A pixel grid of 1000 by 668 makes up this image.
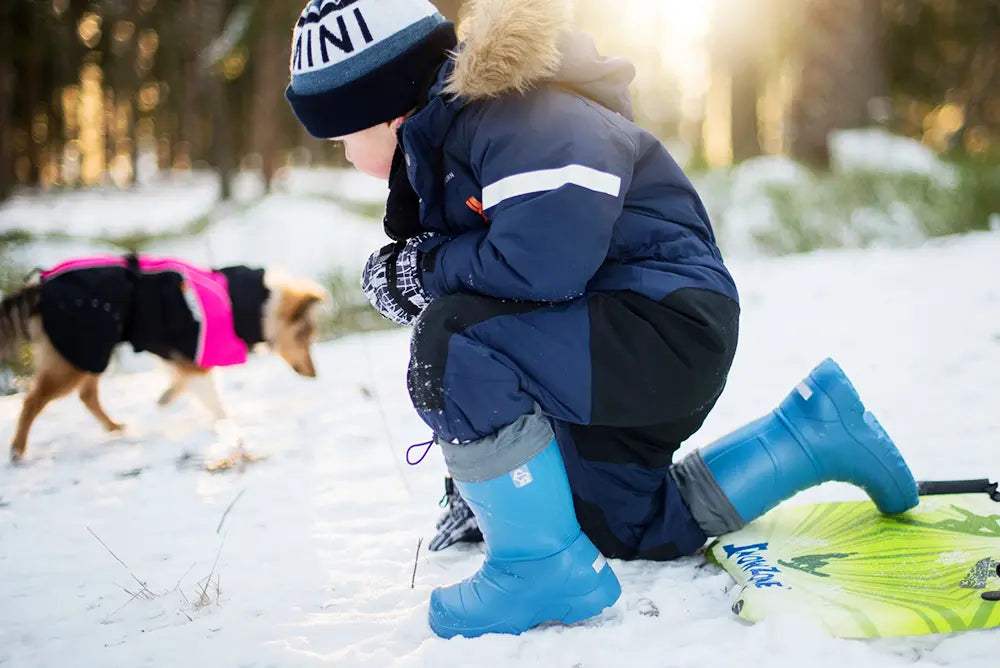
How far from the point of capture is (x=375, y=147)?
77.2 inches

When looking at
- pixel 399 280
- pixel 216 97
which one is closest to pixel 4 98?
pixel 216 97

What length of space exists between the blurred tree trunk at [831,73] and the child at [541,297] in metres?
7.13

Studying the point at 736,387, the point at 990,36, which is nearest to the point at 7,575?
the point at 736,387

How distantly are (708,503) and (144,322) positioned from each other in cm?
246

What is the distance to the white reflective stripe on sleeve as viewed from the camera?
152cm

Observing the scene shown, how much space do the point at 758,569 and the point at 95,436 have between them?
9.17 ft

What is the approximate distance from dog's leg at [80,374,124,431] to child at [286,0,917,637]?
213 cm

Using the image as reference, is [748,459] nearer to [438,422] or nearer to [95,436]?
[438,422]

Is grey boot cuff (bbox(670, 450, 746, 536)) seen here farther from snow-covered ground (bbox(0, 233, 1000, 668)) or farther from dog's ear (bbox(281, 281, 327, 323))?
dog's ear (bbox(281, 281, 327, 323))

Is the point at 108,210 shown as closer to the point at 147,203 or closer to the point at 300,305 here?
the point at 147,203

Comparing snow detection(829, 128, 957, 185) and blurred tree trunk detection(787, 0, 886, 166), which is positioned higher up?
blurred tree trunk detection(787, 0, 886, 166)

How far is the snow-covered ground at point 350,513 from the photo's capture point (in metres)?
1.57

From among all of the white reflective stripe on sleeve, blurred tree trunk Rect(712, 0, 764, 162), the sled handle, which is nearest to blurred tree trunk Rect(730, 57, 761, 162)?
blurred tree trunk Rect(712, 0, 764, 162)

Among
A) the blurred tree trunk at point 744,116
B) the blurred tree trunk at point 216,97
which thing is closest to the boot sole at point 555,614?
the blurred tree trunk at point 744,116
